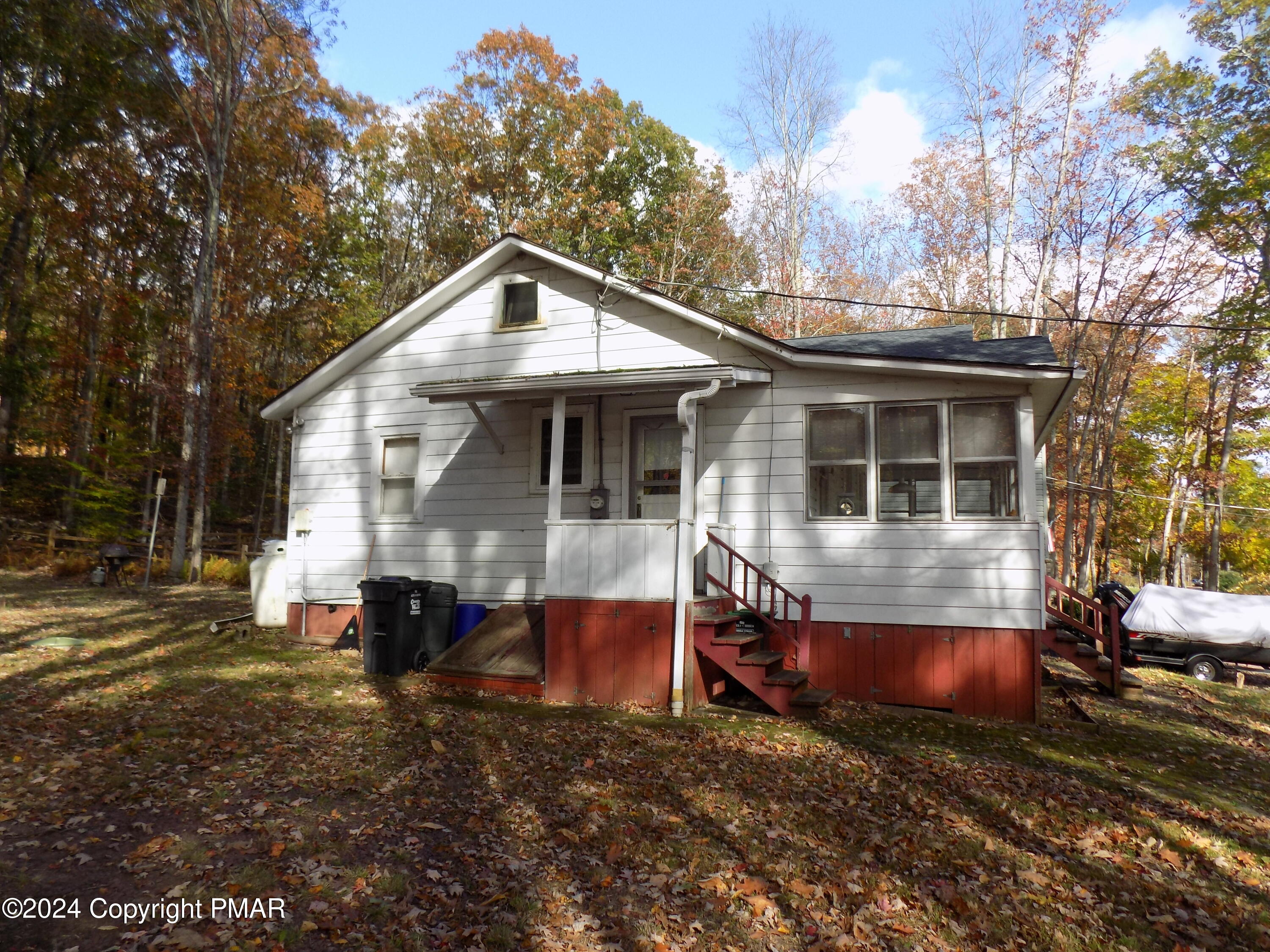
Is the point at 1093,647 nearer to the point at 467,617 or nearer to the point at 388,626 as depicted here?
the point at 467,617

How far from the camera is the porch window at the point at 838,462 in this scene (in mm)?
9266

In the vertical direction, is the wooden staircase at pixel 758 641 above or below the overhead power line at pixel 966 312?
below

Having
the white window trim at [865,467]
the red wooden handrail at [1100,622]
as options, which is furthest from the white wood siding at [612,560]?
the red wooden handrail at [1100,622]

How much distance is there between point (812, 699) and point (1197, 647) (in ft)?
30.3

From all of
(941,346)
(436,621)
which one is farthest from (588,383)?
(941,346)

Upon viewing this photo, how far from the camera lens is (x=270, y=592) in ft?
41.4

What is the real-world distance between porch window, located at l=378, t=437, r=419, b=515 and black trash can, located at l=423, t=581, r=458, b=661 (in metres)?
1.93

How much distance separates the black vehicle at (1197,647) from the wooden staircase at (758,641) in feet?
22.9

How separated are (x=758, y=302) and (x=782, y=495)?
824 inches

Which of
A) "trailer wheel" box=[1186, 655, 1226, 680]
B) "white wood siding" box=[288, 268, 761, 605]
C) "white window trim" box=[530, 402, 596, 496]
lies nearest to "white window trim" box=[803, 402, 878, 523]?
"white wood siding" box=[288, 268, 761, 605]

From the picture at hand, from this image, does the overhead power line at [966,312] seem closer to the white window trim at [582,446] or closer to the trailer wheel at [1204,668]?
the white window trim at [582,446]

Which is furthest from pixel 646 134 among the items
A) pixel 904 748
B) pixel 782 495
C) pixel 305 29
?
pixel 904 748

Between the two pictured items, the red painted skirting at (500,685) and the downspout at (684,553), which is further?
the red painted skirting at (500,685)

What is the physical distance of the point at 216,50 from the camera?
21656mm
